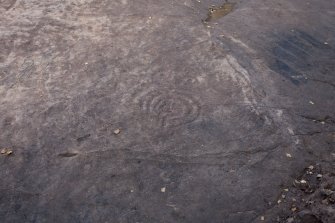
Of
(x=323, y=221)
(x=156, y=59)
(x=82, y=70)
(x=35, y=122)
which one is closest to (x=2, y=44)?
(x=82, y=70)

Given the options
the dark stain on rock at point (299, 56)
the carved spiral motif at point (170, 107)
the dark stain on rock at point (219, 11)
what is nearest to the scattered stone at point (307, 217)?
the carved spiral motif at point (170, 107)

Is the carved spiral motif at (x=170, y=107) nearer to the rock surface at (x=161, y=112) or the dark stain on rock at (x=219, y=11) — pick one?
the rock surface at (x=161, y=112)

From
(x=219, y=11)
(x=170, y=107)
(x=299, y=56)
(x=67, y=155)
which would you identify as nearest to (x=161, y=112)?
(x=170, y=107)

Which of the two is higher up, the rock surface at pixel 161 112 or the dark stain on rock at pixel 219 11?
the dark stain on rock at pixel 219 11

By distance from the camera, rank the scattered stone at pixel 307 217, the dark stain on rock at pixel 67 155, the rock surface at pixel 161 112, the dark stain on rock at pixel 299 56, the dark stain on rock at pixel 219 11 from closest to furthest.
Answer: the scattered stone at pixel 307 217, the rock surface at pixel 161 112, the dark stain on rock at pixel 67 155, the dark stain on rock at pixel 299 56, the dark stain on rock at pixel 219 11

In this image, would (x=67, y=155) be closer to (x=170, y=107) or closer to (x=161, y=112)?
(x=161, y=112)

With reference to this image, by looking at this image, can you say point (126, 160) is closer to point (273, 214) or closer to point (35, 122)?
point (35, 122)

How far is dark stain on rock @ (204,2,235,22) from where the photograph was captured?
20.2 ft

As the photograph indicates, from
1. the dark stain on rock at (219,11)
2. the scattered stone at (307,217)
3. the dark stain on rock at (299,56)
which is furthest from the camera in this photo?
the dark stain on rock at (219,11)

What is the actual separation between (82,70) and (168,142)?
5.42 feet

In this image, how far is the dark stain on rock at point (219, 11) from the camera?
20.2 feet

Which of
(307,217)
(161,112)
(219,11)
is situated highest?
(219,11)

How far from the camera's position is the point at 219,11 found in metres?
6.35

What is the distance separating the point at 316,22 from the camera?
621 cm
